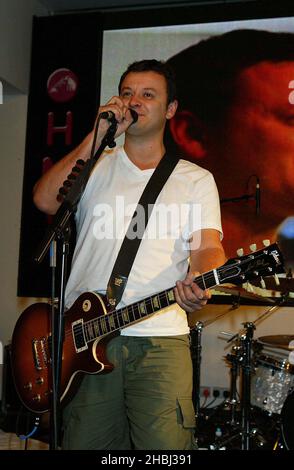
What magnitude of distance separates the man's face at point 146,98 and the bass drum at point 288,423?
2108mm

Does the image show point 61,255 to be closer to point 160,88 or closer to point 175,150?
point 160,88

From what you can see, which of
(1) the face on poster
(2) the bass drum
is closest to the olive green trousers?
(2) the bass drum

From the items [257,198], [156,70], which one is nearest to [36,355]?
[156,70]

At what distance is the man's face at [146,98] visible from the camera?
8.72ft

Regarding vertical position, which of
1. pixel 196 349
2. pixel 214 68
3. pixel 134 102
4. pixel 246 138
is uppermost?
pixel 214 68

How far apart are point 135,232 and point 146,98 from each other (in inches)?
23.9

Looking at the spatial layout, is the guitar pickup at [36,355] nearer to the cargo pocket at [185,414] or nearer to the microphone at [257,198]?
the cargo pocket at [185,414]

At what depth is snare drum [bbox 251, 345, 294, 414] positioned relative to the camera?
4.40 meters

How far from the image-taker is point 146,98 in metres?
2.70

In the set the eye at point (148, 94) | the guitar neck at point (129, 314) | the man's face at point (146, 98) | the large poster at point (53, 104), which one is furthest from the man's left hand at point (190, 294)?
the large poster at point (53, 104)

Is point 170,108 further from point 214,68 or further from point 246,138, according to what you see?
point 214,68

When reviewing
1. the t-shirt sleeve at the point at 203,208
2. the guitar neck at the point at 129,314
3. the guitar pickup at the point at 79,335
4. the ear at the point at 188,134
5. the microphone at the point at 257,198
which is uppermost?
the ear at the point at 188,134

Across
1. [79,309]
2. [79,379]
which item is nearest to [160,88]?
[79,309]
